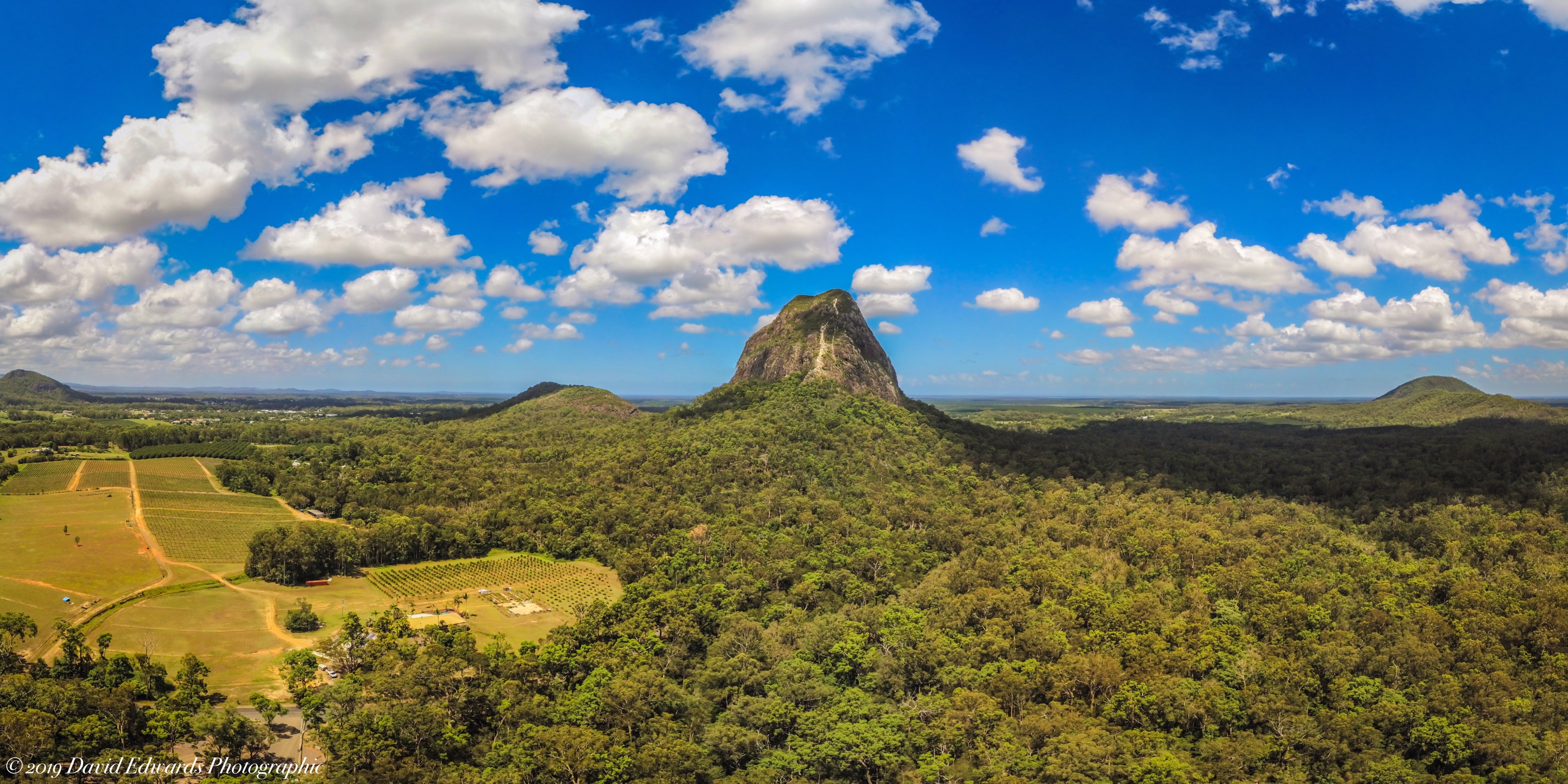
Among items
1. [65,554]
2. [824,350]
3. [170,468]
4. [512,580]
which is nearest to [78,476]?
[170,468]

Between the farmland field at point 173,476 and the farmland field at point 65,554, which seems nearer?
the farmland field at point 65,554

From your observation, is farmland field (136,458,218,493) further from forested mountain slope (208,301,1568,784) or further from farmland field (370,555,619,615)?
farmland field (370,555,619,615)

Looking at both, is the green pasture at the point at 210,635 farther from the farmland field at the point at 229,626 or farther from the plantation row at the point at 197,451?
the plantation row at the point at 197,451

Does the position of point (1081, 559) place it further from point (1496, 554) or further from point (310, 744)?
point (310, 744)

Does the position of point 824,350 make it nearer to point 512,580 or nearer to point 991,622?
point 512,580

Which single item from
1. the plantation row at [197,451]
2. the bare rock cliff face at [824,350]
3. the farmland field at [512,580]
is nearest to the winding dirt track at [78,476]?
the plantation row at [197,451]

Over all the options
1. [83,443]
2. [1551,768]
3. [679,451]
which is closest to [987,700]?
[1551,768]

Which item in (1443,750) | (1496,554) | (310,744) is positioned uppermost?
(1496,554)
